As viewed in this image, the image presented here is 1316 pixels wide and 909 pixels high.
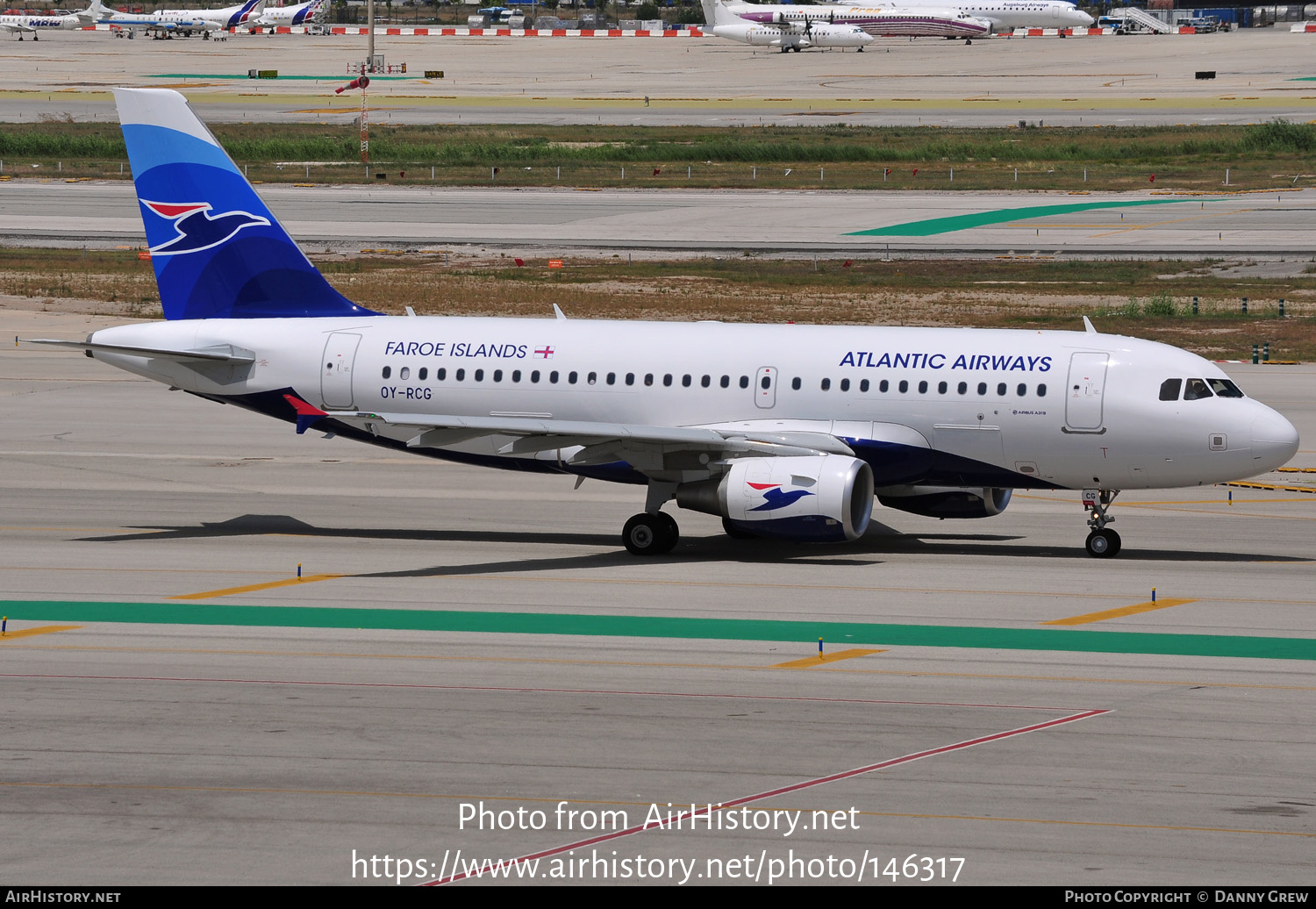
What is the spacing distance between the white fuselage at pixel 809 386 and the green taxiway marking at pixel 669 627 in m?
5.44

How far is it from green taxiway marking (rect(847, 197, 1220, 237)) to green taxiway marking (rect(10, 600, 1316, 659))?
193 feet

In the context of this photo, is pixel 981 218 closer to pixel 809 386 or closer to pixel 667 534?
pixel 809 386

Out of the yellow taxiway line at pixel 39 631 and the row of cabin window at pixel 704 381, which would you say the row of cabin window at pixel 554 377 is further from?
the yellow taxiway line at pixel 39 631

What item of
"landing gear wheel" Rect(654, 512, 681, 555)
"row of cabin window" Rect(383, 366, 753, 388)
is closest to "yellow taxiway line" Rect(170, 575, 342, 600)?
"row of cabin window" Rect(383, 366, 753, 388)

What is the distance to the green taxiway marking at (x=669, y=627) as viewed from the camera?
24.7m

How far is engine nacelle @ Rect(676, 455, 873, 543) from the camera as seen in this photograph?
29234 mm

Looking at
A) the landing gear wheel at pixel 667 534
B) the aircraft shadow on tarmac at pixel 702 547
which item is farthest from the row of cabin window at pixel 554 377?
the aircraft shadow on tarmac at pixel 702 547

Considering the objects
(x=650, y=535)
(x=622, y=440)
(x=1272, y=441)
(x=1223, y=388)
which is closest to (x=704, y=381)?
(x=622, y=440)

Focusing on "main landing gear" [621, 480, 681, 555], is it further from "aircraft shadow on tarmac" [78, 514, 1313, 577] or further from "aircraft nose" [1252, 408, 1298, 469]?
"aircraft nose" [1252, 408, 1298, 469]

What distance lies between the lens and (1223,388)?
99.7 feet

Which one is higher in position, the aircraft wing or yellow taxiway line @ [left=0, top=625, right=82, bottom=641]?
the aircraft wing

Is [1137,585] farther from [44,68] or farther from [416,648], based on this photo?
[44,68]

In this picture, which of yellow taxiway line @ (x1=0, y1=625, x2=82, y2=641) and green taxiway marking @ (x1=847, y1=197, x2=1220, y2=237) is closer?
yellow taxiway line @ (x1=0, y1=625, x2=82, y2=641)

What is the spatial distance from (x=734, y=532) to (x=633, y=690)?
393 inches
